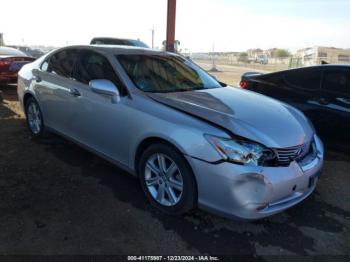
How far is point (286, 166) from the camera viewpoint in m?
3.07

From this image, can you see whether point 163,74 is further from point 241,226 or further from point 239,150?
point 241,226

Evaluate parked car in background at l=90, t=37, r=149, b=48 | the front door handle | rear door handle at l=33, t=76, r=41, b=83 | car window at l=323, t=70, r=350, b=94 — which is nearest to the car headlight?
the front door handle

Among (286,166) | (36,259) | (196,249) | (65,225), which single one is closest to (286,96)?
→ (286,166)

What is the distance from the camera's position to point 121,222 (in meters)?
3.31

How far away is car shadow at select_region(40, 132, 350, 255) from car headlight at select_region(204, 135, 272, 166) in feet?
2.38

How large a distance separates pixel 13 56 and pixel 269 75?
721 centimetres

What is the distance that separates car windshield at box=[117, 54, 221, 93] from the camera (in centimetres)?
392

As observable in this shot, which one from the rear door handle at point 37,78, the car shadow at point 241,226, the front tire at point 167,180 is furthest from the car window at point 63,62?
the front tire at point 167,180

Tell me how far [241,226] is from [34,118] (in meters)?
3.72

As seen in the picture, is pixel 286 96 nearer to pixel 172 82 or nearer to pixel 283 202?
pixel 172 82

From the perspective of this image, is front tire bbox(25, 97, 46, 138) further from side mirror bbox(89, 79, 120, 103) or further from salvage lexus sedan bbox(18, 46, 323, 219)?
side mirror bbox(89, 79, 120, 103)

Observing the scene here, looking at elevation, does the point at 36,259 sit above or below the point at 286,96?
below

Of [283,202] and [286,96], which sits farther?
[286,96]

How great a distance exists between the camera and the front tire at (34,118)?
17.6 feet
